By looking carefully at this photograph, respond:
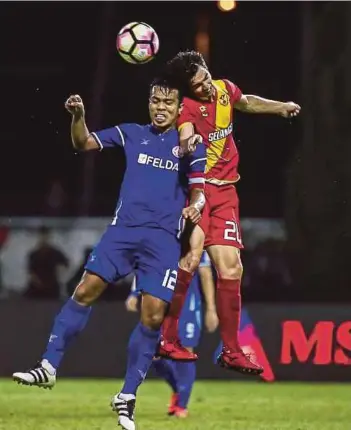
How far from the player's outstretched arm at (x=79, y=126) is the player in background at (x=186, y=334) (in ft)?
4.06

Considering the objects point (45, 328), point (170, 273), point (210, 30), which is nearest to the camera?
point (170, 273)

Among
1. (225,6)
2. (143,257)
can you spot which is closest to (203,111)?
(143,257)

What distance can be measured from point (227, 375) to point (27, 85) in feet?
12.8

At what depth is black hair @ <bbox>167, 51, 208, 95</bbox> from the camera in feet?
27.7

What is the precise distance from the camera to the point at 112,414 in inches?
392

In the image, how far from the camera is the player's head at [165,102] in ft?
26.5

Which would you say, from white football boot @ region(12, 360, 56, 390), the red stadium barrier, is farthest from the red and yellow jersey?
the red stadium barrier

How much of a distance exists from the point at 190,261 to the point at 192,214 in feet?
3.08

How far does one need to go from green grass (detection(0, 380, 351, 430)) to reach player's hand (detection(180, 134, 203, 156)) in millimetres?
2024

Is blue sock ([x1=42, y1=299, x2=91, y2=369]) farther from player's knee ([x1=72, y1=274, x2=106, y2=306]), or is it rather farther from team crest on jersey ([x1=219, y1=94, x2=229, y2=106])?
team crest on jersey ([x1=219, y1=94, x2=229, y2=106])

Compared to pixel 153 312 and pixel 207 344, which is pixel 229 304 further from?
pixel 207 344

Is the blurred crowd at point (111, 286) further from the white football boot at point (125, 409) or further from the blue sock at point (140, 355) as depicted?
the white football boot at point (125, 409)

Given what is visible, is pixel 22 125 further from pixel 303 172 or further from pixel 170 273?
pixel 170 273

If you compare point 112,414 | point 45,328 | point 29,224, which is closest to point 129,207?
point 112,414
